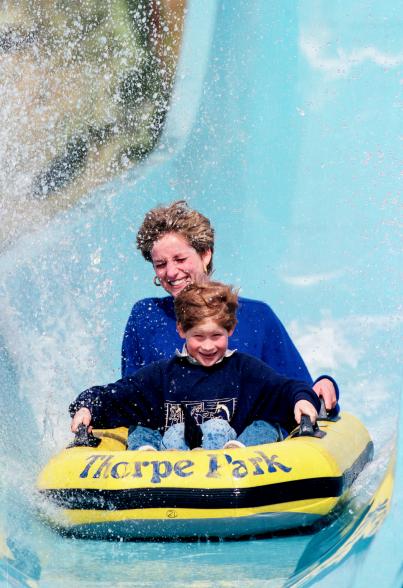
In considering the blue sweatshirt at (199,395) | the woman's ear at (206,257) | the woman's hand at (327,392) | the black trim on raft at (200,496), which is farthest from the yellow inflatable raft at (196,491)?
the woman's ear at (206,257)

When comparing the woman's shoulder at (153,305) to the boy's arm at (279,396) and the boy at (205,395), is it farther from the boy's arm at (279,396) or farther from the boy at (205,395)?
the boy's arm at (279,396)

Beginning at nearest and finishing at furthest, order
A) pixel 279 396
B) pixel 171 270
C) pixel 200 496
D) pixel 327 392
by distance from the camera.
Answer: pixel 200 496
pixel 279 396
pixel 327 392
pixel 171 270

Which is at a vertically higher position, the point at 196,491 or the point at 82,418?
the point at 82,418

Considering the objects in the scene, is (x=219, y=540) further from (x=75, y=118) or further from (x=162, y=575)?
(x=75, y=118)

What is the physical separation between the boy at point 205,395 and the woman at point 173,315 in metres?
0.36

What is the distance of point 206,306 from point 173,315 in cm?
61

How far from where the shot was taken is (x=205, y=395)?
2830mm

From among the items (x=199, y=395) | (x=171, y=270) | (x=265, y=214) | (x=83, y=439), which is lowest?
(x=83, y=439)

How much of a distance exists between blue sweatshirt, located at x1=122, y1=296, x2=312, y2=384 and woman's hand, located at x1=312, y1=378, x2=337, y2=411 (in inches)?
4.2

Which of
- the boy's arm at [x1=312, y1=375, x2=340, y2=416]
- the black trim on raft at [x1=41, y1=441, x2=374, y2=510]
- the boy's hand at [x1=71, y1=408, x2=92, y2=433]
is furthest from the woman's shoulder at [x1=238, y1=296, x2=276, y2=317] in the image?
the black trim on raft at [x1=41, y1=441, x2=374, y2=510]

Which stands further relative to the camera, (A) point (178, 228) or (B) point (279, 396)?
(A) point (178, 228)

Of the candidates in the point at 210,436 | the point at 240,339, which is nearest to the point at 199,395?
the point at 210,436

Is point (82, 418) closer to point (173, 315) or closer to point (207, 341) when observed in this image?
point (207, 341)

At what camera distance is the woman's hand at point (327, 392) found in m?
3.16
